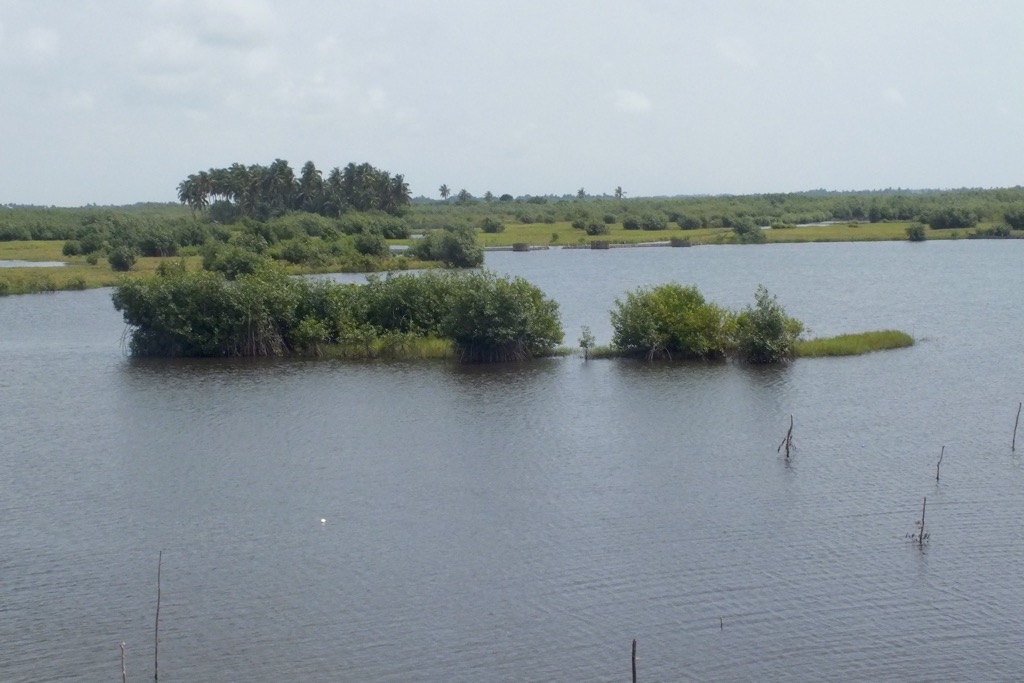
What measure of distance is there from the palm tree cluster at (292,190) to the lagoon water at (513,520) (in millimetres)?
99758

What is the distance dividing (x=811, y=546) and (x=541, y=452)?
1309 cm

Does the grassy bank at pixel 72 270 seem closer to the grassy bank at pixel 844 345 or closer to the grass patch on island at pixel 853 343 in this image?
the grassy bank at pixel 844 345

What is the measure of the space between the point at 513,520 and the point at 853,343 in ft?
114

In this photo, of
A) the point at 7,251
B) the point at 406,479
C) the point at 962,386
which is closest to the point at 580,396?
the point at 406,479

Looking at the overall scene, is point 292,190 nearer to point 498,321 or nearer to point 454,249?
point 454,249

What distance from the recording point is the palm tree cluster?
160m

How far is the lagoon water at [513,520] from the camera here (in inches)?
971

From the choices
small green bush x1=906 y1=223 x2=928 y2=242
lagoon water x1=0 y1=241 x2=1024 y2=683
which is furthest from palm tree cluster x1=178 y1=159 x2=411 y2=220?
lagoon water x1=0 y1=241 x2=1024 y2=683

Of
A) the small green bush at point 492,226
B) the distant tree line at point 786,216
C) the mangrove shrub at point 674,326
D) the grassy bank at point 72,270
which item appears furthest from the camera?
the small green bush at point 492,226

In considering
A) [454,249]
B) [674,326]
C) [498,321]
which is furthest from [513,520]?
[454,249]

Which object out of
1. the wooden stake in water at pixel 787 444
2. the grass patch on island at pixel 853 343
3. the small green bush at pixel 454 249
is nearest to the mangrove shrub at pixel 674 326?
the grass patch on island at pixel 853 343

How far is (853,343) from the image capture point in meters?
61.8

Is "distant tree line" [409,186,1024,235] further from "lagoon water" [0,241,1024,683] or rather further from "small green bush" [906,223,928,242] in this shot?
"lagoon water" [0,241,1024,683]

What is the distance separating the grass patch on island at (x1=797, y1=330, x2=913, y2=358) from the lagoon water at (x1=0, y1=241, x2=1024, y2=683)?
1095mm
